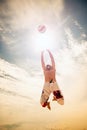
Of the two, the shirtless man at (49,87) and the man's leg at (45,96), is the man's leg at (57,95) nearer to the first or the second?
the shirtless man at (49,87)

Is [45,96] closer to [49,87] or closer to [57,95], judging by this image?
[49,87]

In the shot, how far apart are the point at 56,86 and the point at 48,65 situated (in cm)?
195

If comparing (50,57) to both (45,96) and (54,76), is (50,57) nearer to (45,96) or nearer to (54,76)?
(54,76)

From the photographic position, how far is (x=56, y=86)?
50.0ft

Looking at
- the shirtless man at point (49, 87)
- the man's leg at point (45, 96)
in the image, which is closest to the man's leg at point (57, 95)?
the shirtless man at point (49, 87)

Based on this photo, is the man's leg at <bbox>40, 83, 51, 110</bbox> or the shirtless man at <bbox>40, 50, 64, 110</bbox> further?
the man's leg at <bbox>40, 83, 51, 110</bbox>

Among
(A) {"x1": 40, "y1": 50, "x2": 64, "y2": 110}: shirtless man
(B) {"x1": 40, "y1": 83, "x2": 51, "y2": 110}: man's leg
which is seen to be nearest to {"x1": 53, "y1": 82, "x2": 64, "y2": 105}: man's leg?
(A) {"x1": 40, "y1": 50, "x2": 64, "y2": 110}: shirtless man

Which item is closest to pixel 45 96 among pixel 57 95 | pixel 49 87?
pixel 49 87

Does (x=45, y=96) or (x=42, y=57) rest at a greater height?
(x=42, y=57)

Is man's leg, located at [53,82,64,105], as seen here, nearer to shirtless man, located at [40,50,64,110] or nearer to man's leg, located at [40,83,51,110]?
shirtless man, located at [40,50,64,110]

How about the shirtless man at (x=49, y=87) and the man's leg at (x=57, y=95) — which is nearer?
the shirtless man at (x=49, y=87)

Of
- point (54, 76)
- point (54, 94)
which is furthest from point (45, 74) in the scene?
point (54, 94)

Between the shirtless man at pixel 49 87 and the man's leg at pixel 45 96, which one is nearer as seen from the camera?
the shirtless man at pixel 49 87

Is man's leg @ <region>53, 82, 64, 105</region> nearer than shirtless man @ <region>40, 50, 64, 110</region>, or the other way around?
shirtless man @ <region>40, 50, 64, 110</region>
